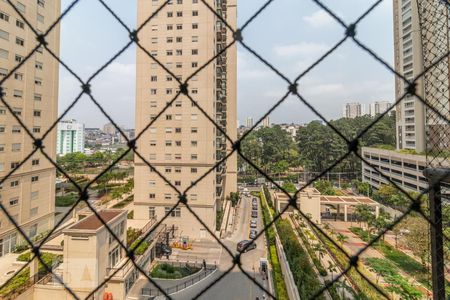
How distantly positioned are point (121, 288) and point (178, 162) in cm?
395

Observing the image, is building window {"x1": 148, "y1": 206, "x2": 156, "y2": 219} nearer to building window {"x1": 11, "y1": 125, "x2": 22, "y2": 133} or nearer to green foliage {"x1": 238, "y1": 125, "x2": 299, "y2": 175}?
building window {"x1": 11, "y1": 125, "x2": 22, "y2": 133}

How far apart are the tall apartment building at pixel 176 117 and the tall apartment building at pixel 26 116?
237 centimetres

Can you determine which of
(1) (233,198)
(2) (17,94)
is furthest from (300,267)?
(2) (17,94)

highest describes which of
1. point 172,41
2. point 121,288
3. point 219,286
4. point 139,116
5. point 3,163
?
point 172,41

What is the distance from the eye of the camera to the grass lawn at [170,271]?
581 centimetres

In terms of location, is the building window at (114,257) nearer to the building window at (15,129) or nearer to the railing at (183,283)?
the railing at (183,283)

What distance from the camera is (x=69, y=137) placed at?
122ft

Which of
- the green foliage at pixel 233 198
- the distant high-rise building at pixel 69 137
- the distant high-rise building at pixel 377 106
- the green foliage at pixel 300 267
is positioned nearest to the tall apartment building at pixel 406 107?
the green foliage at pixel 300 267

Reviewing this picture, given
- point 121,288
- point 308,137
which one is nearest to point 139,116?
point 121,288

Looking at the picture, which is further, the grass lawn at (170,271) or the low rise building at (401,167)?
the low rise building at (401,167)

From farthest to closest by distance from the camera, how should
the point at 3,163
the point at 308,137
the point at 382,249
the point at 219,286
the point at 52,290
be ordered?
the point at 308,137
the point at 382,249
the point at 3,163
the point at 219,286
the point at 52,290

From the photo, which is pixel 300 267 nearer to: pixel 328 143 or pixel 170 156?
pixel 170 156

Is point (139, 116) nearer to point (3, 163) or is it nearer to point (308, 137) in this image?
point (3, 163)

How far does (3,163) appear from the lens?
6211 millimetres
